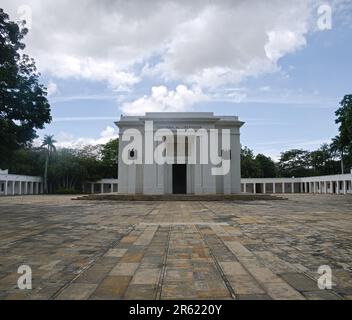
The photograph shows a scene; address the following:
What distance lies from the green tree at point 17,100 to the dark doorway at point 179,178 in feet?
51.0

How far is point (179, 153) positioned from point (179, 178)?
2149 millimetres

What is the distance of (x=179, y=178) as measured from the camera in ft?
106

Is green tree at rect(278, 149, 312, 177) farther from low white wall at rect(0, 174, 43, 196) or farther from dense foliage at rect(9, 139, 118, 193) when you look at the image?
low white wall at rect(0, 174, 43, 196)

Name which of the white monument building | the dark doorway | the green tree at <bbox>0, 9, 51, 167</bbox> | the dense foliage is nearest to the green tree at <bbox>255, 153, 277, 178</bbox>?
the dense foliage

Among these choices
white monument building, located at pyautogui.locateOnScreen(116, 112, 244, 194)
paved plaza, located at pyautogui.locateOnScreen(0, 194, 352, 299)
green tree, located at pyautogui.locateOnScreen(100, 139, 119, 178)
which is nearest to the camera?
paved plaza, located at pyautogui.locateOnScreen(0, 194, 352, 299)

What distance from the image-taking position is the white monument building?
30.1 m

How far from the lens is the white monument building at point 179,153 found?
98.8 feet

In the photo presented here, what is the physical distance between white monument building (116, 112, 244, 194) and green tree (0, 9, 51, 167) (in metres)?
13.0

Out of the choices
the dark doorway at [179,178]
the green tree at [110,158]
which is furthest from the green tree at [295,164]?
the dark doorway at [179,178]

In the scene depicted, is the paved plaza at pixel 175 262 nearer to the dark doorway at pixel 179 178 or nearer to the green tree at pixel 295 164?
the dark doorway at pixel 179 178

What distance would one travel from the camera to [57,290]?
4051 mm
